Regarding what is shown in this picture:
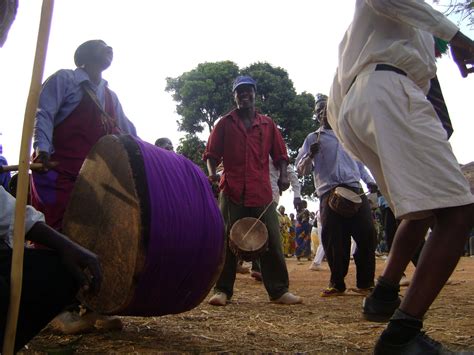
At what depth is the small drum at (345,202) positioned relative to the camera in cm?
553

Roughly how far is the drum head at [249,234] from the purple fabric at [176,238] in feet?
7.22

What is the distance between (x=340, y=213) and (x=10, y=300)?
14.0ft

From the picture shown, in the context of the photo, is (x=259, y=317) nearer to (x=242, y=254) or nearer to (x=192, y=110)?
(x=242, y=254)

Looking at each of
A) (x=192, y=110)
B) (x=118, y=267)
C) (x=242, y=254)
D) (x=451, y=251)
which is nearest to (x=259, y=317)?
(x=242, y=254)

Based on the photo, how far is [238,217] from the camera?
17.9ft

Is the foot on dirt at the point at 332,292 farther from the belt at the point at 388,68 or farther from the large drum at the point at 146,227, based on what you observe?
the belt at the point at 388,68

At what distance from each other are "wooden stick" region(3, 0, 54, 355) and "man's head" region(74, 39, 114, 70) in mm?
2355

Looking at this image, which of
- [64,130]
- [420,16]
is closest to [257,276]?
[64,130]

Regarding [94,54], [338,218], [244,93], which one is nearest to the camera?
[94,54]

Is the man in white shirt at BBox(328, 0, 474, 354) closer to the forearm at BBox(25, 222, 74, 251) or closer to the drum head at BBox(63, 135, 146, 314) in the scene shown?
the drum head at BBox(63, 135, 146, 314)

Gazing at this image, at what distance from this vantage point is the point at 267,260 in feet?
17.3

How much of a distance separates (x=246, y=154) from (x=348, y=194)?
112 cm

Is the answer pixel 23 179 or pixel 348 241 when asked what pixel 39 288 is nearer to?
pixel 23 179

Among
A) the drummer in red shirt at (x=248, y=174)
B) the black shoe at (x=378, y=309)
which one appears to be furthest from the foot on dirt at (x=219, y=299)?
the black shoe at (x=378, y=309)
